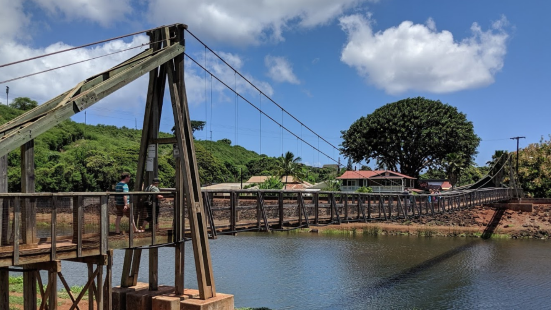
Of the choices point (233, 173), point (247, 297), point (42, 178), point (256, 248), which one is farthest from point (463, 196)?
point (233, 173)

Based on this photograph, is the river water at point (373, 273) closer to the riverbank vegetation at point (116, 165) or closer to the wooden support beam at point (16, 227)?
the wooden support beam at point (16, 227)

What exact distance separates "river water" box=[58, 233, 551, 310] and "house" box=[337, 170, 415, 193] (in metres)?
15.9

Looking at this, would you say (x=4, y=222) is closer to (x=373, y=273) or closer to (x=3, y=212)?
(x=3, y=212)

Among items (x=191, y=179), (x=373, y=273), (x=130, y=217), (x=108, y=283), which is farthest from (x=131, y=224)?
(x=373, y=273)

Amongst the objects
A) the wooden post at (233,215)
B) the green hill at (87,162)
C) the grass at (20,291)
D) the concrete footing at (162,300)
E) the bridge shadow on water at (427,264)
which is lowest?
the bridge shadow on water at (427,264)

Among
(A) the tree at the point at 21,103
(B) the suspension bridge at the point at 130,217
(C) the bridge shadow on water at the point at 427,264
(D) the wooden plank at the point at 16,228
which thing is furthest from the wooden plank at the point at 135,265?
(A) the tree at the point at 21,103

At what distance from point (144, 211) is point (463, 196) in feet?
78.9

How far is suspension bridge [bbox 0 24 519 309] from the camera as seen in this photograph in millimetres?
7105

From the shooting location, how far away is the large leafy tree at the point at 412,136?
48.4 meters

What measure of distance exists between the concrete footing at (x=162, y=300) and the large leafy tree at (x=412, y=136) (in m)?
41.1

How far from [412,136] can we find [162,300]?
4274 centimetres

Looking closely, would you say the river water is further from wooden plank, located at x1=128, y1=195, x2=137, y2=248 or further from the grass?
wooden plank, located at x1=128, y1=195, x2=137, y2=248

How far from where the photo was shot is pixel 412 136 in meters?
49.4

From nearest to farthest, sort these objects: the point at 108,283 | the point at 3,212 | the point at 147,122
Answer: the point at 3,212 < the point at 108,283 < the point at 147,122
